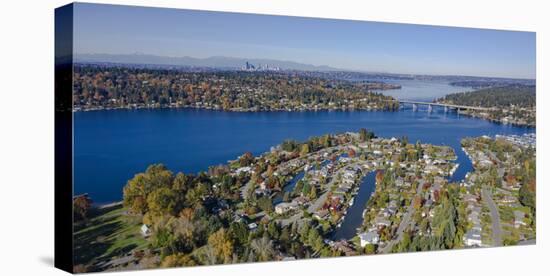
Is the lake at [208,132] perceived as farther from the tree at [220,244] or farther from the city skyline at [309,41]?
the tree at [220,244]

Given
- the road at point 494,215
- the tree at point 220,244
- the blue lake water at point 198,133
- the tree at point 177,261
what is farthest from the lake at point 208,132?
the tree at point 177,261

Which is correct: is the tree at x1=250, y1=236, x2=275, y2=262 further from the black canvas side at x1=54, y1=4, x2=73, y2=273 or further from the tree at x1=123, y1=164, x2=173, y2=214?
the black canvas side at x1=54, y1=4, x2=73, y2=273

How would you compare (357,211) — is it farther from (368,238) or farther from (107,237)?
(107,237)

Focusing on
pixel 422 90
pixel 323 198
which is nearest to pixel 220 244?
pixel 323 198

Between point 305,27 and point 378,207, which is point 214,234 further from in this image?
point 305,27

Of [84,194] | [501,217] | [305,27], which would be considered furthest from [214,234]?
[501,217]

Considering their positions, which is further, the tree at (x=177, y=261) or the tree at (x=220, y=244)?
the tree at (x=220, y=244)
